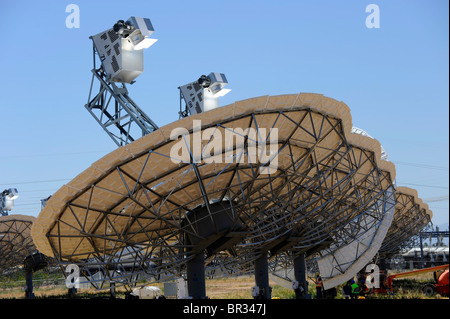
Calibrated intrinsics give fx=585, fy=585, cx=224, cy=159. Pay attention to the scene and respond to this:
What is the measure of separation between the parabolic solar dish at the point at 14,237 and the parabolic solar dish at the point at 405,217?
36.4 m

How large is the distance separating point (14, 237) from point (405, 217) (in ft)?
135

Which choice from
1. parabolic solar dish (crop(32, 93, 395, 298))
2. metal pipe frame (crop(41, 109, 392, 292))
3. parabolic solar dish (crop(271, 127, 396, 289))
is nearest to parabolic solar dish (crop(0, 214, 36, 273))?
metal pipe frame (crop(41, 109, 392, 292))

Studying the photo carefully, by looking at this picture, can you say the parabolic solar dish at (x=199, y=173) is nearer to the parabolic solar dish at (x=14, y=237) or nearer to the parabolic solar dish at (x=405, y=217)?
the parabolic solar dish at (x=14, y=237)

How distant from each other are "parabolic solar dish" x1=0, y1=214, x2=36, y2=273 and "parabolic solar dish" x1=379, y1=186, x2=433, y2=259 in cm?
3640

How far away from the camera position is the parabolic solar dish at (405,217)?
196 feet

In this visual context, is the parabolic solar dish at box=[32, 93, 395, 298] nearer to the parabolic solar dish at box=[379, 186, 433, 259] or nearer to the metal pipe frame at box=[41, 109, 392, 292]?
the metal pipe frame at box=[41, 109, 392, 292]

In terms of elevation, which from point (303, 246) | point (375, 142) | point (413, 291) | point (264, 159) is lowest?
point (413, 291)

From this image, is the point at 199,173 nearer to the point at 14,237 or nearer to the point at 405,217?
the point at 14,237

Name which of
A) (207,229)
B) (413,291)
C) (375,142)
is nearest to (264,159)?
(207,229)

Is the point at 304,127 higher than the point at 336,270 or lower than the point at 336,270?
higher

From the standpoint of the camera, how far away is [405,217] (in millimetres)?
64750
